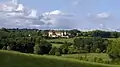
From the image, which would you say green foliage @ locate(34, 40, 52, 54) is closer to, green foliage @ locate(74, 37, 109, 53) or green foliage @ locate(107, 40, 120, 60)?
green foliage @ locate(74, 37, 109, 53)

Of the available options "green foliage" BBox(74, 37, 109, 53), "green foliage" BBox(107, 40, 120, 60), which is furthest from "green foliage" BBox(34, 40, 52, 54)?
"green foliage" BBox(107, 40, 120, 60)

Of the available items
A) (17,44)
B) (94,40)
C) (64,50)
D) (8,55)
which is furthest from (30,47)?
(8,55)

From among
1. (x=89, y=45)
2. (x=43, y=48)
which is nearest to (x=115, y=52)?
(x=43, y=48)

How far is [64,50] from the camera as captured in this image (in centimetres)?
10988

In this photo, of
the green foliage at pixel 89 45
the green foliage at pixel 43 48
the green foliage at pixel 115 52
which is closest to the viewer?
the green foliage at pixel 115 52

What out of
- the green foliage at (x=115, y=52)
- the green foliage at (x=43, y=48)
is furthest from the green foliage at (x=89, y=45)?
the green foliage at (x=115, y=52)

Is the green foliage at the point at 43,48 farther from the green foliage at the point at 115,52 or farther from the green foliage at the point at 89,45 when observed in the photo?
the green foliage at the point at 115,52

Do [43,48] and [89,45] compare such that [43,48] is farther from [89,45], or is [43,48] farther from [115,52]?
[115,52]

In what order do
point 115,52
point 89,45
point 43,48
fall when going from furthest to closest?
point 89,45 < point 43,48 < point 115,52

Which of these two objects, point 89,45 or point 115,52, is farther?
point 89,45

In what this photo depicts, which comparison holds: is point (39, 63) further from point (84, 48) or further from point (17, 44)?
point (84, 48)

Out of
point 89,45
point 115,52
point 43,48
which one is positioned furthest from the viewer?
point 89,45

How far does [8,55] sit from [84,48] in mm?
88865

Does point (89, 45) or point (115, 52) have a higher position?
point (89, 45)
